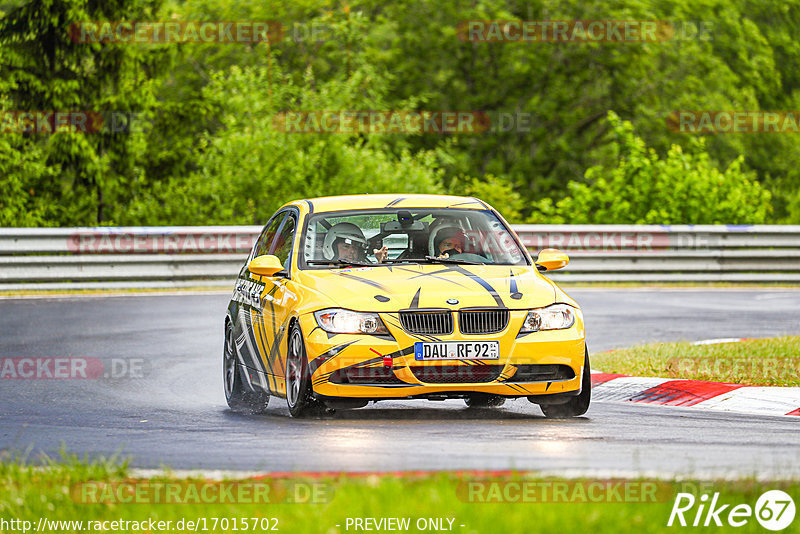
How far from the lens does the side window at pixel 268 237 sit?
11.9m

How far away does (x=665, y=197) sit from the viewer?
2908 centimetres

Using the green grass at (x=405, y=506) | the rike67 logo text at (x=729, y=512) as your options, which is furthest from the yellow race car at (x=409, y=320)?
the rike67 logo text at (x=729, y=512)

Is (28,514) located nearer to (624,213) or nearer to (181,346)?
(181,346)

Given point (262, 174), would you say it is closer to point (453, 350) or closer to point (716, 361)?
point (716, 361)

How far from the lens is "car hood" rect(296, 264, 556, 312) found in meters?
9.54

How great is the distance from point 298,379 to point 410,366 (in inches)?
32.4

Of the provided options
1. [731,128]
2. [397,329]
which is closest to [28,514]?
[397,329]

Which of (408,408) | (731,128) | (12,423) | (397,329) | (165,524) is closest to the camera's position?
(165,524)

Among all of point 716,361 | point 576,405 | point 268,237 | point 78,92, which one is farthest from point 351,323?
point 78,92

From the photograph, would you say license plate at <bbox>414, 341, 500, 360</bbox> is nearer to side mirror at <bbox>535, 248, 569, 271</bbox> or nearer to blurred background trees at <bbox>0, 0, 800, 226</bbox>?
side mirror at <bbox>535, 248, 569, 271</bbox>

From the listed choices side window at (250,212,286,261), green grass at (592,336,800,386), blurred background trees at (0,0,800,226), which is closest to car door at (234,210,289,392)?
side window at (250,212,286,261)

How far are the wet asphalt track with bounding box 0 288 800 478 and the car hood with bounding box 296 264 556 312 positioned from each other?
797 mm

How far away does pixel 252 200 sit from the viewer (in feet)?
95.7

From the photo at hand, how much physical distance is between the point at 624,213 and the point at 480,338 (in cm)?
2017
